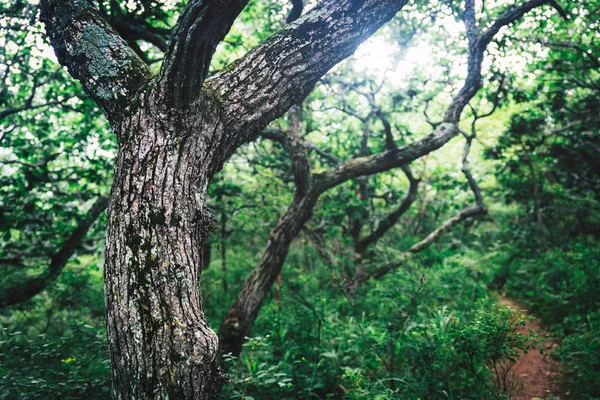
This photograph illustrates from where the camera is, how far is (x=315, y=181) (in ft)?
15.7

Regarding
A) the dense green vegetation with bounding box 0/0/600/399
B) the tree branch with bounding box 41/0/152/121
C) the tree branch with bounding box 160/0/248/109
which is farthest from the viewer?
the dense green vegetation with bounding box 0/0/600/399

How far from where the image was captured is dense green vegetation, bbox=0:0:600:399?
3410mm

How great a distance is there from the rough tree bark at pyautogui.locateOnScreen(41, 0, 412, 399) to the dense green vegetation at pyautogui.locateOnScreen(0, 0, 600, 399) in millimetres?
980

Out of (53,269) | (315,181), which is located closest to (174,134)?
(315,181)

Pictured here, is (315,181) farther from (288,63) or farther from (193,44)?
(193,44)

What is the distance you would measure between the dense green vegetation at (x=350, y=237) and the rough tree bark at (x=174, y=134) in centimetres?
98

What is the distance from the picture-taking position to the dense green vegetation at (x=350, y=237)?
3410mm

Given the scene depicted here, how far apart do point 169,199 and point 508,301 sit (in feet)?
25.1

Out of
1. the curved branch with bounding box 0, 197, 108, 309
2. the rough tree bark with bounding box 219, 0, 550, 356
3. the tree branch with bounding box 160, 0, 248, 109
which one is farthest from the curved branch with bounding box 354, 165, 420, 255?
the tree branch with bounding box 160, 0, 248, 109

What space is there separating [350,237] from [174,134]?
630 centimetres

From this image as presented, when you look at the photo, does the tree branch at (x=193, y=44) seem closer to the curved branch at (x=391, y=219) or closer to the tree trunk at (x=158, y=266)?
the tree trunk at (x=158, y=266)

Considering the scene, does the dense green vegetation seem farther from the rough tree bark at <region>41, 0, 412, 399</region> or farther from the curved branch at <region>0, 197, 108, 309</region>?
the rough tree bark at <region>41, 0, 412, 399</region>

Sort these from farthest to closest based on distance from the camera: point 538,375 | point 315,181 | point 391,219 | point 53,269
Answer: point 391,219
point 53,269
point 315,181
point 538,375

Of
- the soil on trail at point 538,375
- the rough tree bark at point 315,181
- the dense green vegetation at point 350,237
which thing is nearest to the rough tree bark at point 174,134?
the dense green vegetation at point 350,237
